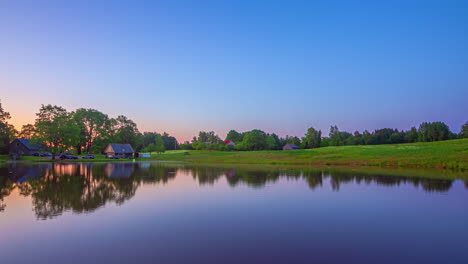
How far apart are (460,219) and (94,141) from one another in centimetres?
11435

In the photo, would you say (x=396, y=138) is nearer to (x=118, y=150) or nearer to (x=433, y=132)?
(x=433, y=132)

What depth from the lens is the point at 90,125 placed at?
108 metres

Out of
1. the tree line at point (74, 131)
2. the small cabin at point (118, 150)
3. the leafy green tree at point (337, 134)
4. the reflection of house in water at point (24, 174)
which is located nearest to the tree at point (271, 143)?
the leafy green tree at point (337, 134)

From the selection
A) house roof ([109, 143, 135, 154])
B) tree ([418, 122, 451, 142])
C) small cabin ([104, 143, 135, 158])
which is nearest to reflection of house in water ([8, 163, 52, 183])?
Answer: small cabin ([104, 143, 135, 158])

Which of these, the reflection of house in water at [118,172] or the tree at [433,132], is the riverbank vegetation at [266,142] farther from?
the reflection of house in water at [118,172]

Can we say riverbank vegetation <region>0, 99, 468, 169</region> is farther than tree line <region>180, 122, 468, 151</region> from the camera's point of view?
No

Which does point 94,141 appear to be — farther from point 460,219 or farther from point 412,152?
point 460,219

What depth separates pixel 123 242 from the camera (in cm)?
974

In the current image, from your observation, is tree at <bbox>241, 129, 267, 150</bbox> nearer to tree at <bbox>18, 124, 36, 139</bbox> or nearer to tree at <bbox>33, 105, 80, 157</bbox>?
tree at <bbox>33, 105, 80, 157</bbox>

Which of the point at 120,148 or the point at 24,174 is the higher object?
the point at 120,148

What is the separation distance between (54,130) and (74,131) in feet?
17.7

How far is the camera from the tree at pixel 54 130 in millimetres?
75875

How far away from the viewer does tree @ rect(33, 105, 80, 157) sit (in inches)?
2987

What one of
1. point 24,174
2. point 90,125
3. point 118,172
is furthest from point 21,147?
point 118,172
